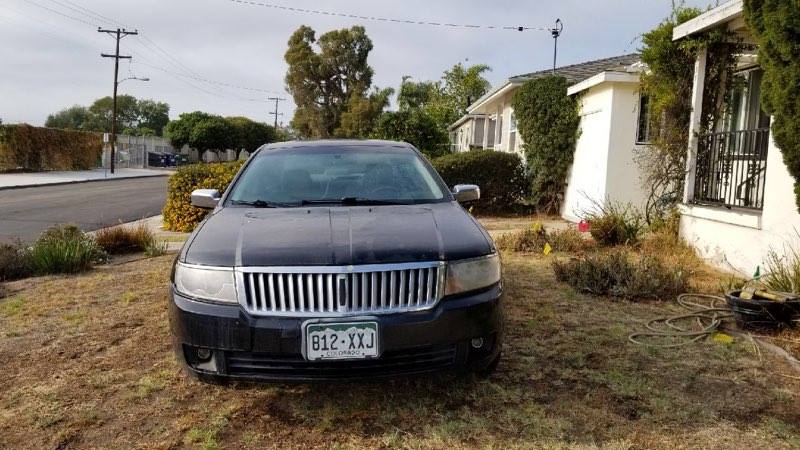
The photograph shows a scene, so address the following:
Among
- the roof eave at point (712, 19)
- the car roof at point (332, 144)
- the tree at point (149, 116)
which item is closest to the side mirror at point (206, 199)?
the car roof at point (332, 144)

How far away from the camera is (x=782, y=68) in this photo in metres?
4.71

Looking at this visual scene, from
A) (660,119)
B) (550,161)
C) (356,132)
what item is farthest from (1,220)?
(356,132)

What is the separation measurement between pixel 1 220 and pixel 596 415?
43.2 feet

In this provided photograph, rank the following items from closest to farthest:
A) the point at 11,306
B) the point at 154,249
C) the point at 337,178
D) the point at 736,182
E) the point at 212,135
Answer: the point at 337,178, the point at 11,306, the point at 736,182, the point at 154,249, the point at 212,135

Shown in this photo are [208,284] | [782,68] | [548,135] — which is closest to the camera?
[208,284]

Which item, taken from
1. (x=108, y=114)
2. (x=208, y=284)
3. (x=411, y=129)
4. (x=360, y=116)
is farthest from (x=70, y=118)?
(x=208, y=284)

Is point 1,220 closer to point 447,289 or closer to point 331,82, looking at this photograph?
point 447,289

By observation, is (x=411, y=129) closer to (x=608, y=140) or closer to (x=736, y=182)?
(x=608, y=140)

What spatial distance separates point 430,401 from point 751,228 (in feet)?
15.4

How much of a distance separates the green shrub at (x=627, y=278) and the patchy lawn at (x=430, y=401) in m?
1.01

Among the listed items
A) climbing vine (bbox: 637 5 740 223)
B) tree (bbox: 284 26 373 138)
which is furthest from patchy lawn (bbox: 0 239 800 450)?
tree (bbox: 284 26 373 138)

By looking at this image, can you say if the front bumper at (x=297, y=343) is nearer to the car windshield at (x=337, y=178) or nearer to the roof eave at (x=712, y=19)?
the car windshield at (x=337, y=178)

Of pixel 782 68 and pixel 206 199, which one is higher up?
pixel 782 68

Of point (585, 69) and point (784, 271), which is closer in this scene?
point (784, 271)
